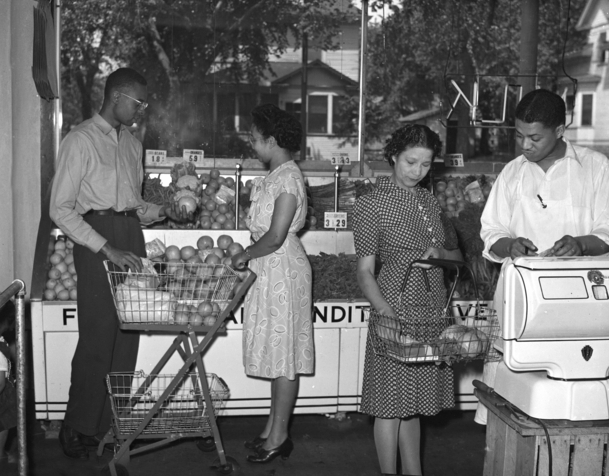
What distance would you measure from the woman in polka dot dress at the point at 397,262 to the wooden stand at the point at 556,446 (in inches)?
28.9

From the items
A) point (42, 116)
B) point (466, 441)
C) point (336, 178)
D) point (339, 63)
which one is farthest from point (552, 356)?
point (339, 63)

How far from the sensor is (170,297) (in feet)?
12.3

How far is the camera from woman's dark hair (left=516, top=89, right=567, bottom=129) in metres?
3.01

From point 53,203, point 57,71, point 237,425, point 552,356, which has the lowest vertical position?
point 237,425

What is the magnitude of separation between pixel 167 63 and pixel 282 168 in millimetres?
3371

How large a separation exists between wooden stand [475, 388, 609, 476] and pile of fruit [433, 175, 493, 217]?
11.2ft

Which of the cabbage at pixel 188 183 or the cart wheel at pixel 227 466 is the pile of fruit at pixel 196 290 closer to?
the cart wheel at pixel 227 466

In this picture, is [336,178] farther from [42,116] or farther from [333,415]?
[42,116]

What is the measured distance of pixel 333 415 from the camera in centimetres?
537

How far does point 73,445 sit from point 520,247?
304 centimetres

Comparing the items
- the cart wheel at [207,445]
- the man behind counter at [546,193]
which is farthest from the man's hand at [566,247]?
the cart wheel at [207,445]

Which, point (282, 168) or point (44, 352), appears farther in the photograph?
point (44, 352)

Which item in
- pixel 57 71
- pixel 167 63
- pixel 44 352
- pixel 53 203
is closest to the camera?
pixel 53 203

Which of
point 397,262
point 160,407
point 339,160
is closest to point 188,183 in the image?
point 339,160
